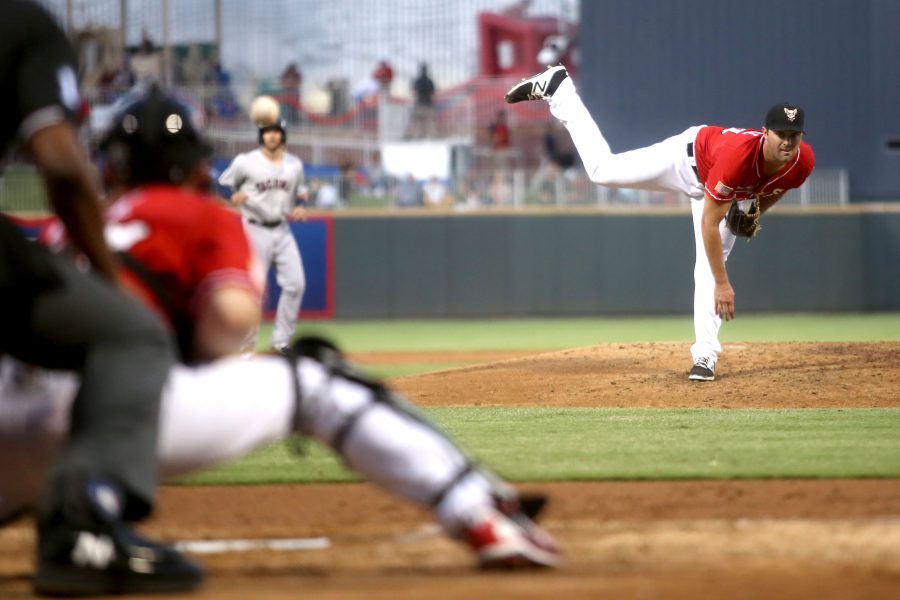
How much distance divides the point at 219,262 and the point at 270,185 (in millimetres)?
8215

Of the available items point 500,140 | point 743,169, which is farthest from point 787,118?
point 500,140

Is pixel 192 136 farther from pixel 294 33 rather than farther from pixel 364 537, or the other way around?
pixel 294 33

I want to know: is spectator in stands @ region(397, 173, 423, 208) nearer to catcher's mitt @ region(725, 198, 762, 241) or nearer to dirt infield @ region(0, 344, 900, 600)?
catcher's mitt @ region(725, 198, 762, 241)

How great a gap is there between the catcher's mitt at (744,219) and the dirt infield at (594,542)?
389 cm

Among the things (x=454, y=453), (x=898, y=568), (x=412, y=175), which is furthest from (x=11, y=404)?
(x=412, y=175)

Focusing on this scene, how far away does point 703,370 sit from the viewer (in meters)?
8.88

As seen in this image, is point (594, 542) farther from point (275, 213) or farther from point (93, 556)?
point (275, 213)

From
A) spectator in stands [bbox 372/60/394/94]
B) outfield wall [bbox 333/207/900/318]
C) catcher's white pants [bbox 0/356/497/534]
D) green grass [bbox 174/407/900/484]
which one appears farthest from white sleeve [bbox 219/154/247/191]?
spectator in stands [bbox 372/60/394/94]

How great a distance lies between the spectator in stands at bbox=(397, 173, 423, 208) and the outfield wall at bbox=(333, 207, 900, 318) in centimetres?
24

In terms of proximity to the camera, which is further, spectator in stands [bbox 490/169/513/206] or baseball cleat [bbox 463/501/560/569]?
spectator in stands [bbox 490/169/513/206]

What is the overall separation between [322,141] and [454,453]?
16.9 meters

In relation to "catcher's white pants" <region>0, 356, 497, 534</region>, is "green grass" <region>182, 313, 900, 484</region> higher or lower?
lower

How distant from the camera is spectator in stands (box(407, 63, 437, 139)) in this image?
20125 millimetres

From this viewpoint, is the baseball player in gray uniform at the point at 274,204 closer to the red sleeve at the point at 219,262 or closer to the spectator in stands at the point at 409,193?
the spectator in stands at the point at 409,193
